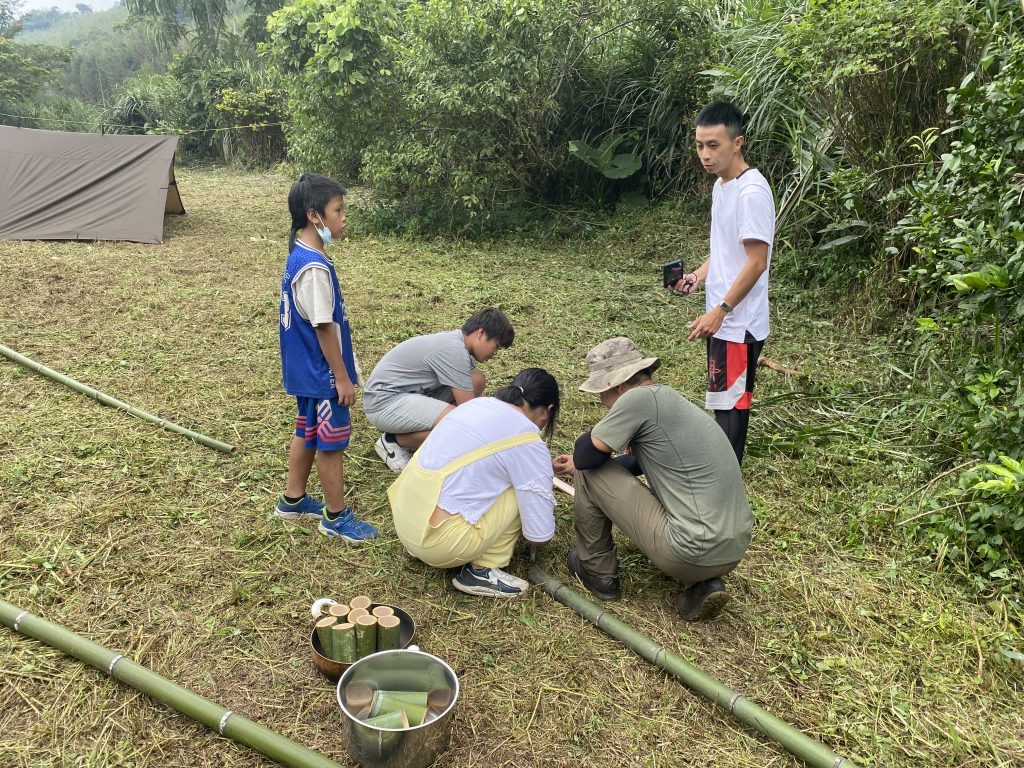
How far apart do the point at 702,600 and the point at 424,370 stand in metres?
1.66

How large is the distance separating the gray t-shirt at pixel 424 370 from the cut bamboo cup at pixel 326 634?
4.50ft

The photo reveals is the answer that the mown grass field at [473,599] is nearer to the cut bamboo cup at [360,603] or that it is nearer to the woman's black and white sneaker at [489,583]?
the woman's black and white sneaker at [489,583]

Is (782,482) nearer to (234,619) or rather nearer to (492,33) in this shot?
(234,619)

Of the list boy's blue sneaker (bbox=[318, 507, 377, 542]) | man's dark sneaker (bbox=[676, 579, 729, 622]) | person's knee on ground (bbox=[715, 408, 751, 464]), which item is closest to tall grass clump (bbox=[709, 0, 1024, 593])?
person's knee on ground (bbox=[715, 408, 751, 464])

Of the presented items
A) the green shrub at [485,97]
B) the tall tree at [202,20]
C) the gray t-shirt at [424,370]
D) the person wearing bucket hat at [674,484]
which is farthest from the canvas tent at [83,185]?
the tall tree at [202,20]

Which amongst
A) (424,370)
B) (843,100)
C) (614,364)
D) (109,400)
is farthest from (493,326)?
(843,100)

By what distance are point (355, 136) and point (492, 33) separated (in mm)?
2111

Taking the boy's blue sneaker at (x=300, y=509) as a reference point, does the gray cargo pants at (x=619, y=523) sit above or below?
above

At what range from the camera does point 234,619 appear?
246cm

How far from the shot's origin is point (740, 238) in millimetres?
2783

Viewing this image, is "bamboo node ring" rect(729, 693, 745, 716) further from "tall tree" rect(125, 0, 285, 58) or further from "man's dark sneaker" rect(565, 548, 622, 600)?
"tall tree" rect(125, 0, 285, 58)

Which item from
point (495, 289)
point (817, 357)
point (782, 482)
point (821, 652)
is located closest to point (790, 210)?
point (817, 357)

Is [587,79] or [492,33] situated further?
[587,79]

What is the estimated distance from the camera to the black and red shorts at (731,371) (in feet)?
9.54
